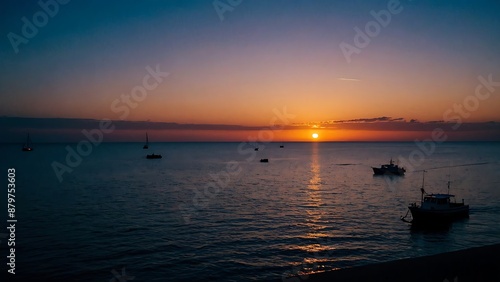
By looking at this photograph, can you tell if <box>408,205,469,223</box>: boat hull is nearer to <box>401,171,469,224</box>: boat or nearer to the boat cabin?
<box>401,171,469,224</box>: boat

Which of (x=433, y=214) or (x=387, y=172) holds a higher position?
(x=387, y=172)

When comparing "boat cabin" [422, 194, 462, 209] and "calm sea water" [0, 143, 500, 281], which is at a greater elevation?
"boat cabin" [422, 194, 462, 209]

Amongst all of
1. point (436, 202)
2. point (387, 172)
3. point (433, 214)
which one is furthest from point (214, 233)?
point (387, 172)

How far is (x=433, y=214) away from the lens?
133 feet

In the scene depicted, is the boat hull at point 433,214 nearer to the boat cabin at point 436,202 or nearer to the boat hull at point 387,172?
the boat cabin at point 436,202

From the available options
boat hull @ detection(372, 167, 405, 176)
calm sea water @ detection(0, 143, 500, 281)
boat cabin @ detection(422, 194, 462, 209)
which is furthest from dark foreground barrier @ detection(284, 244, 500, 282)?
boat hull @ detection(372, 167, 405, 176)

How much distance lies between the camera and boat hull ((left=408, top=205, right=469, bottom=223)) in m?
40.3

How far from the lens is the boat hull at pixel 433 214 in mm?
40281

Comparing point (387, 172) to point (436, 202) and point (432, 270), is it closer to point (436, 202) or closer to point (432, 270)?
point (436, 202)

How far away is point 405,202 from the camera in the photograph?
55125mm

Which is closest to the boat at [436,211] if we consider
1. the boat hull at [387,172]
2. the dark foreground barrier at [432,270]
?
the dark foreground barrier at [432,270]

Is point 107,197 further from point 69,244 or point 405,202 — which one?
point 405,202

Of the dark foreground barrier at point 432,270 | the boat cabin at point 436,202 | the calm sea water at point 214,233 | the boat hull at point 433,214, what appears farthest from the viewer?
the boat cabin at point 436,202

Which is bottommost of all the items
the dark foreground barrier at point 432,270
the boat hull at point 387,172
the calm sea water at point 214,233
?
the calm sea water at point 214,233
